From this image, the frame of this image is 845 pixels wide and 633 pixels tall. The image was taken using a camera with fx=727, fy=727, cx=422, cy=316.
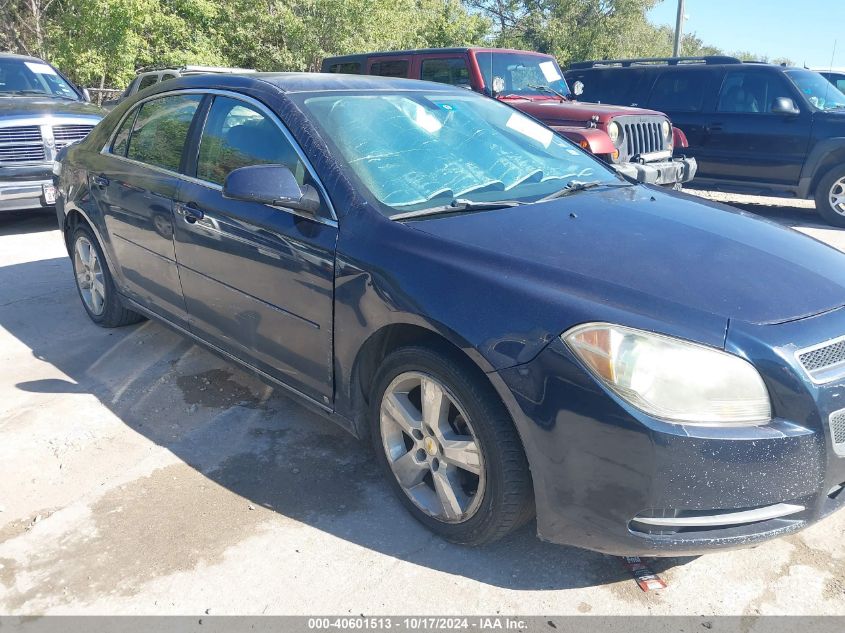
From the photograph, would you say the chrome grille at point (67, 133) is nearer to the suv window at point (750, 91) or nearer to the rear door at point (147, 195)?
the rear door at point (147, 195)

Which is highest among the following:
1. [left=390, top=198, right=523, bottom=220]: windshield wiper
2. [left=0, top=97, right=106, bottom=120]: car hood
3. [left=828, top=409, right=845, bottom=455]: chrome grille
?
[left=0, top=97, right=106, bottom=120]: car hood

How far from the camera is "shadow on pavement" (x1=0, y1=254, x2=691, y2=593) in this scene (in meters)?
2.67

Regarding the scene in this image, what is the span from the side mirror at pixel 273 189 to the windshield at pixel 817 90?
322 inches

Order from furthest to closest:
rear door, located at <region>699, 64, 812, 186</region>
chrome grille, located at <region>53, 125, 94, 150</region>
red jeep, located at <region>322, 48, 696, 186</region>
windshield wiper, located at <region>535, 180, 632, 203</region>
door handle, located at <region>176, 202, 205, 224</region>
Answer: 1. rear door, located at <region>699, 64, 812, 186</region>
2. chrome grille, located at <region>53, 125, 94, 150</region>
3. red jeep, located at <region>322, 48, 696, 186</region>
4. door handle, located at <region>176, 202, 205, 224</region>
5. windshield wiper, located at <region>535, 180, 632, 203</region>

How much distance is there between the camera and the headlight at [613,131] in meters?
7.68

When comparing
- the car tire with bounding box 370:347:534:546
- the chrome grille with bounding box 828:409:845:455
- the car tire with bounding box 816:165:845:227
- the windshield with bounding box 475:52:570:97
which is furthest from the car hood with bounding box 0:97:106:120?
the car tire with bounding box 816:165:845:227

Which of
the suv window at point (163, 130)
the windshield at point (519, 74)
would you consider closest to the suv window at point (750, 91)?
the windshield at point (519, 74)

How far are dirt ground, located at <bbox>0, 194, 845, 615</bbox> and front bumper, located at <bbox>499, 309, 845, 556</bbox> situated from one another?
1.22 feet

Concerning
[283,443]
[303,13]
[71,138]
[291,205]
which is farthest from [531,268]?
[303,13]

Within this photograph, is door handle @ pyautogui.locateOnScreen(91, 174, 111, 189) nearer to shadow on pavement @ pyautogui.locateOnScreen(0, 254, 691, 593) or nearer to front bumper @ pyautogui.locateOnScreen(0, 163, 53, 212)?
shadow on pavement @ pyautogui.locateOnScreen(0, 254, 691, 593)

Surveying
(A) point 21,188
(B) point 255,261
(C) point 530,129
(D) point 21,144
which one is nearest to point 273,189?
(B) point 255,261

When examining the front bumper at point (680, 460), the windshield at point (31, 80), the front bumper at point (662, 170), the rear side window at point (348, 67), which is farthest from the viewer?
the rear side window at point (348, 67)

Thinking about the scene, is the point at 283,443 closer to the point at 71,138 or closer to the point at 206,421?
the point at 206,421

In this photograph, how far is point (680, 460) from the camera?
210 cm
